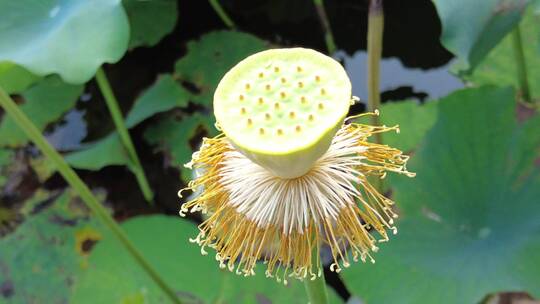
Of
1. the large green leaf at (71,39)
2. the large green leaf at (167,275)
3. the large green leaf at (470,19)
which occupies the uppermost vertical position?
the large green leaf at (71,39)

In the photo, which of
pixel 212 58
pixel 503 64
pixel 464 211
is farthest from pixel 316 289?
pixel 212 58

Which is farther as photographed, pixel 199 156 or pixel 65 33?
pixel 65 33

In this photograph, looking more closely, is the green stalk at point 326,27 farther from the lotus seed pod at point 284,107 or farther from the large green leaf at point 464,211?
the lotus seed pod at point 284,107

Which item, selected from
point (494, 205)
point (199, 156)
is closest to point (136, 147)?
point (494, 205)

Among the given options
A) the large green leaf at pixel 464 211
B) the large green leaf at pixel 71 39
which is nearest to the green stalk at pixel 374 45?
the large green leaf at pixel 464 211

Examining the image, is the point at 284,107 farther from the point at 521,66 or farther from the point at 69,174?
the point at 521,66

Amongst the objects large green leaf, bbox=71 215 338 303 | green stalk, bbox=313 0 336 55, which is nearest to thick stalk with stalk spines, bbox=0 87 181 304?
large green leaf, bbox=71 215 338 303

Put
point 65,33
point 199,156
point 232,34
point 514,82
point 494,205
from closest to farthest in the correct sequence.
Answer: point 199,156
point 65,33
point 494,205
point 514,82
point 232,34

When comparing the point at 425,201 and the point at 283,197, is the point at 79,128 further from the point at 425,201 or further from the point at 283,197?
the point at 283,197
